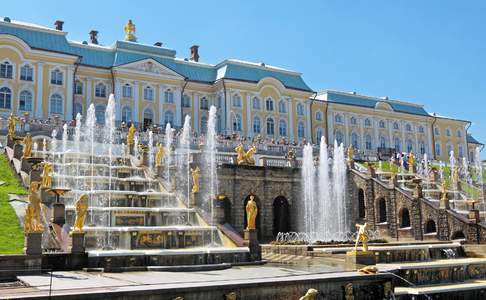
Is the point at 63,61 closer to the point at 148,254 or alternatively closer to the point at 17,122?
the point at 17,122

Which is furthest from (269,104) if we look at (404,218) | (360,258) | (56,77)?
(360,258)

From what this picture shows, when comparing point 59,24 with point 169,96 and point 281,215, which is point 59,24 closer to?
point 169,96

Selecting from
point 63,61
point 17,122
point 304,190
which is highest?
point 63,61

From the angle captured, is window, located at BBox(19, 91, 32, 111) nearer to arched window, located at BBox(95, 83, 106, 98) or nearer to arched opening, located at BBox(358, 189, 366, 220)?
arched window, located at BBox(95, 83, 106, 98)

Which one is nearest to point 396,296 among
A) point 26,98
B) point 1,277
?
point 1,277

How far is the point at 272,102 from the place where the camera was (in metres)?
59.5

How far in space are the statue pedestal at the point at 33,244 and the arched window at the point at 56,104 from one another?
34362 millimetres

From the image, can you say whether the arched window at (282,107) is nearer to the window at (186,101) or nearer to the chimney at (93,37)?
the window at (186,101)

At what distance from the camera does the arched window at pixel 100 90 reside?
5152cm

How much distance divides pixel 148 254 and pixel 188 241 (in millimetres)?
4571

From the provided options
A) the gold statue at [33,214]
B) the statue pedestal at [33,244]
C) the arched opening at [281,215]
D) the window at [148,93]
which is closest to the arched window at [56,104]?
the window at [148,93]

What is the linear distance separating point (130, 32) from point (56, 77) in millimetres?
13017

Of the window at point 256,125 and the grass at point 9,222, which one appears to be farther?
the window at point 256,125

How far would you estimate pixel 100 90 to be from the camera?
51.7 meters
